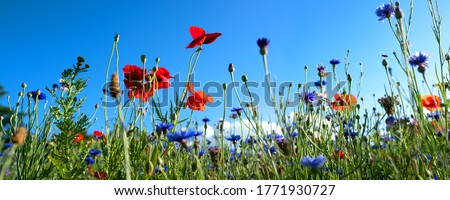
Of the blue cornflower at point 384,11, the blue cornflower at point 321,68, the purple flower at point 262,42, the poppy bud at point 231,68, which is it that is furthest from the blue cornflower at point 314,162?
the blue cornflower at point 321,68

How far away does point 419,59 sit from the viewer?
159 centimetres

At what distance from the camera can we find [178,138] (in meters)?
1.16

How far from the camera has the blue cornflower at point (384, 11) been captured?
183cm

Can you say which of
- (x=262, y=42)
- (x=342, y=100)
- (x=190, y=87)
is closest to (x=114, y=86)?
(x=262, y=42)

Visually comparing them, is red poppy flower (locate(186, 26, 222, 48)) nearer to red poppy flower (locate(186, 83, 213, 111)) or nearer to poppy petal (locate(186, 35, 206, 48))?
poppy petal (locate(186, 35, 206, 48))

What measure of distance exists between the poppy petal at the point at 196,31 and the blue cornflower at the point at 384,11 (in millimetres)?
857

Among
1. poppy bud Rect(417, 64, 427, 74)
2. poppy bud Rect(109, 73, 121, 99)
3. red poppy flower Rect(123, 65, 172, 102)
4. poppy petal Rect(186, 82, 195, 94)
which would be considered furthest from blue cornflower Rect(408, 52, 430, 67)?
poppy bud Rect(109, 73, 121, 99)

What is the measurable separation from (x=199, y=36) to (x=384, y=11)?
890mm

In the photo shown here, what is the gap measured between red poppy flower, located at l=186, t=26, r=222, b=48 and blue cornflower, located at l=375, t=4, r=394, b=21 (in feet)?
2.61

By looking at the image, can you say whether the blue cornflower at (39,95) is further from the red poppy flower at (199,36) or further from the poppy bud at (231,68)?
the poppy bud at (231,68)

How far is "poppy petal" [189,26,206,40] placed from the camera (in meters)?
1.62

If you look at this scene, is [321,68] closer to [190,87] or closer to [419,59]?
[419,59]
